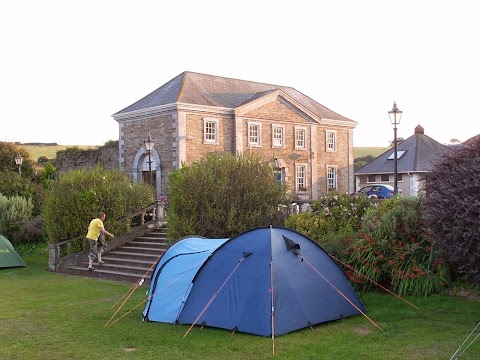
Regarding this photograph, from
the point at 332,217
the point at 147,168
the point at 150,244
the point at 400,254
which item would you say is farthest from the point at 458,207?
the point at 147,168

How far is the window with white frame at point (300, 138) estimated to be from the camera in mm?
37688

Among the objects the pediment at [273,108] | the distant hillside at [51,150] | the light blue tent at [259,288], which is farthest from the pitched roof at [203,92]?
the distant hillside at [51,150]

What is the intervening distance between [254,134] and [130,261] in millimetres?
17947

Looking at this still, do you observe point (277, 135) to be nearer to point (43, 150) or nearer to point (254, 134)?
point (254, 134)

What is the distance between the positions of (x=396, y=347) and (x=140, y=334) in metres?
4.12

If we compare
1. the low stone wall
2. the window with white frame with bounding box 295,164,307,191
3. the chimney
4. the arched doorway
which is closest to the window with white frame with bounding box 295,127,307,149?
the window with white frame with bounding box 295,164,307,191

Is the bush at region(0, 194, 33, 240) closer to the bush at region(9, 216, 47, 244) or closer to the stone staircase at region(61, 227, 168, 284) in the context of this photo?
the bush at region(9, 216, 47, 244)

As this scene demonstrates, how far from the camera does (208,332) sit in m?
9.87

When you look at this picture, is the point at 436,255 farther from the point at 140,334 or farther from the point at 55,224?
the point at 55,224

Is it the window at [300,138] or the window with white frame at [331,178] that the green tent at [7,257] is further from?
the window with white frame at [331,178]

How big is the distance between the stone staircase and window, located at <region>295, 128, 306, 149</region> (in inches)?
693

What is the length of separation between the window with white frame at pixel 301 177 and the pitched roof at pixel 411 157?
25.6 feet

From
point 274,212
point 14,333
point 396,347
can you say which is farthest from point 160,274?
point 274,212

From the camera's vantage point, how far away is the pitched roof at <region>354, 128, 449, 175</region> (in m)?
41.8
